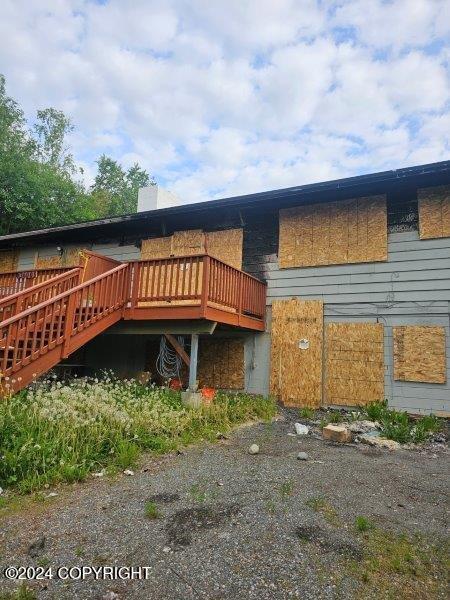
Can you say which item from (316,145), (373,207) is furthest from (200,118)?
(373,207)

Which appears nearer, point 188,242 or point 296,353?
point 296,353

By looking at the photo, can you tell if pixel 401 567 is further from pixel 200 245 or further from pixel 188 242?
pixel 188 242

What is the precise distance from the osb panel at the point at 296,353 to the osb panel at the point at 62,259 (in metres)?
7.40

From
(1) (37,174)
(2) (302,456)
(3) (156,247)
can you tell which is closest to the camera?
(2) (302,456)

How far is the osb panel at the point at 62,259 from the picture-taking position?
42.8 feet

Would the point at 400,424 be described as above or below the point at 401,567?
above

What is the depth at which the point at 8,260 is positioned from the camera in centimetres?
1441

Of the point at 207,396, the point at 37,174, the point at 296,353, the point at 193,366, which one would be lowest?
the point at 207,396

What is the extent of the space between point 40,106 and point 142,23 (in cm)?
2885

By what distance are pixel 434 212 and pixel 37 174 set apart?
23.5 metres

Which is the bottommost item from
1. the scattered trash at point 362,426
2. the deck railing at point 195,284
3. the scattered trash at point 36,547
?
the scattered trash at point 36,547

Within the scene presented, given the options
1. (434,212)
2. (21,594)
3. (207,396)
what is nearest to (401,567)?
(21,594)

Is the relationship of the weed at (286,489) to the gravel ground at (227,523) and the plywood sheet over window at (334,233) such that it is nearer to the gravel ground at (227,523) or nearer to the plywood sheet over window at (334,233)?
the gravel ground at (227,523)

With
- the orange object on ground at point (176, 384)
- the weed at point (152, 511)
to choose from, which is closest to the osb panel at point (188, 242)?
the orange object on ground at point (176, 384)
